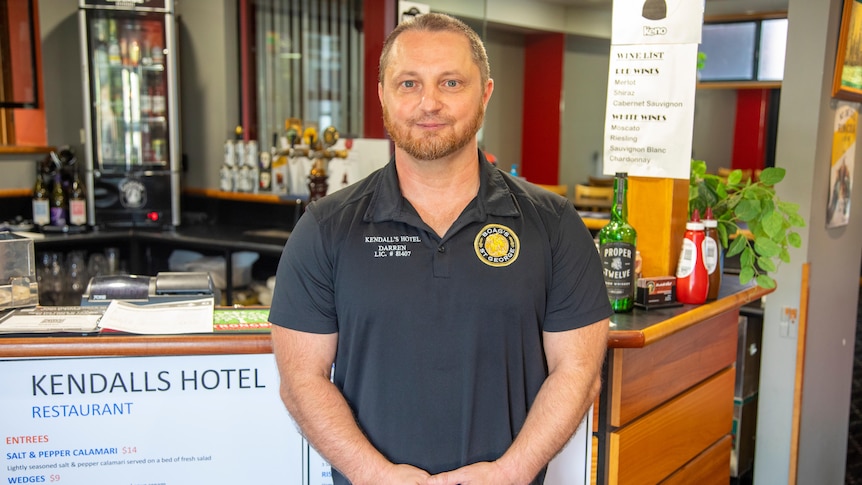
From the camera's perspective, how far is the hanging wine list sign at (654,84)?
2547 millimetres

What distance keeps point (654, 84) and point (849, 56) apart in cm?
106

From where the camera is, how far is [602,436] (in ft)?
7.25

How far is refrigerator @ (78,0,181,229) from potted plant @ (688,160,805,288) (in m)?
3.50

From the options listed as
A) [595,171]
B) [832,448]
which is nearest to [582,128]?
[595,171]

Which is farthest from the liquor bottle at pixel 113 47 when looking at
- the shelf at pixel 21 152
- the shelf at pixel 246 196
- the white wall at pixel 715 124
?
the white wall at pixel 715 124

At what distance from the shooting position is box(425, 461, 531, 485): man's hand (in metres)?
1.65

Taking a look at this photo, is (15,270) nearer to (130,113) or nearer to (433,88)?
(433,88)

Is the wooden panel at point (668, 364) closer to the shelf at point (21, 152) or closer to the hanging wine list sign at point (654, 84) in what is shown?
the hanging wine list sign at point (654, 84)

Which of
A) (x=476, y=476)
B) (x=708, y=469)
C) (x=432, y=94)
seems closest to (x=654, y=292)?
(x=708, y=469)

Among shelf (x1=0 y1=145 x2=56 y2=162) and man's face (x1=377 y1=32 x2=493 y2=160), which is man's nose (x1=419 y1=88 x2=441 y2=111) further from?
shelf (x1=0 y1=145 x2=56 y2=162)

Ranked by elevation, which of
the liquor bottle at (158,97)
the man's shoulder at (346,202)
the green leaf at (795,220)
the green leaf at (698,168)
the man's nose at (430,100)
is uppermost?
the liquor bottle at (158,97)

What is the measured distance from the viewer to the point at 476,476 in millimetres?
1653

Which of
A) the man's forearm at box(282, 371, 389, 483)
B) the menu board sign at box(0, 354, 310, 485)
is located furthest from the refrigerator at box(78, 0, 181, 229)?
the man's forearm at box(282, 371, 389, 483)

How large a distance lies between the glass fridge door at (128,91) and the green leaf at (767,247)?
3.77 metres
